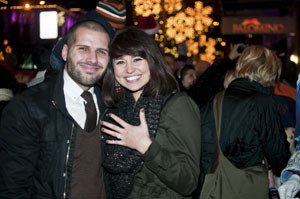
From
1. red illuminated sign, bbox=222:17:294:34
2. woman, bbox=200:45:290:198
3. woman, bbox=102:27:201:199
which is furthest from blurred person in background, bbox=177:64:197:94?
red illuminated sign, bbox=222:17:294:34

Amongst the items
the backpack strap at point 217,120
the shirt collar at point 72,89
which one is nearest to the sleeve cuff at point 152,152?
the shirt collar at point 72,89

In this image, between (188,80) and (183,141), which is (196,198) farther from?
(188,80)

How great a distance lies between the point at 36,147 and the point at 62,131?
0.68 feet

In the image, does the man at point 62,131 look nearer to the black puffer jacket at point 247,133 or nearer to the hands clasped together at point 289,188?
the black puffer jacket at point 247,133

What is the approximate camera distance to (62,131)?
109 inches

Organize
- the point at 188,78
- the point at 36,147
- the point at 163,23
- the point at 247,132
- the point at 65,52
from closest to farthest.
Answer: the point at 36,147
the point at 65,52
the point at 247,132
the point at 188,78
the point at 163,23

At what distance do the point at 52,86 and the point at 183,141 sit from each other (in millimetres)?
→ 1062

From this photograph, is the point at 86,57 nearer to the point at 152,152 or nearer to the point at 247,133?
the point at 152,152

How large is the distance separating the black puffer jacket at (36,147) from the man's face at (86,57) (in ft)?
0.89

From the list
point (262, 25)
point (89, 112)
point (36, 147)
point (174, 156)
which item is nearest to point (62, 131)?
point (36, 147)

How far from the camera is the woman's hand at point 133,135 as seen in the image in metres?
2.63

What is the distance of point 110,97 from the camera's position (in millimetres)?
3195

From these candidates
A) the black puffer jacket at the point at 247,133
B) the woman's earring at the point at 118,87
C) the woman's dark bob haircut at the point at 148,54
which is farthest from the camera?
the black puffer jacket at the point at 247,133

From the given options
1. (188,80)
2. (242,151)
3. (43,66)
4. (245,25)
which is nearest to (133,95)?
(242,151)
